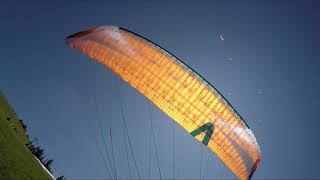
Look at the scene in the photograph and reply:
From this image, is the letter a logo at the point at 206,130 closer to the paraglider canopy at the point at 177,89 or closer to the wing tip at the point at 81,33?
the paraglider canopy at the point at 177,89

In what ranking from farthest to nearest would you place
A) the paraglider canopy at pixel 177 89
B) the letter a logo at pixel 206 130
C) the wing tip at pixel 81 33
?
the letter a logo at pixel 206 130
the paraglider canopy at pixel 177 89
the wing tip at pixel 81 33

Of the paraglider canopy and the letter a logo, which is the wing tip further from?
the letter a logo

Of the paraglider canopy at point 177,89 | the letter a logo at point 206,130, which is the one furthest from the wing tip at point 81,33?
the letter a logo at point 206,130

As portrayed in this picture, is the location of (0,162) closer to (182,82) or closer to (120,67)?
(120,67)

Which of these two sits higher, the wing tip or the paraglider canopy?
the wing tip

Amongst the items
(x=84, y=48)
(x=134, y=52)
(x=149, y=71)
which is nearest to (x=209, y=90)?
(x=149, y=71)

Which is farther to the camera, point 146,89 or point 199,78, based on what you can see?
point 146,89

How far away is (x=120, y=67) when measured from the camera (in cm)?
1708

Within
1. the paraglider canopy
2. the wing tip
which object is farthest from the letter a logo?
the wing tip

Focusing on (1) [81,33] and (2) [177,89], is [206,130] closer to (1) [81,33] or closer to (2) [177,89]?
(2) [177,89]

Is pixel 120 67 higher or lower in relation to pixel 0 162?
higher

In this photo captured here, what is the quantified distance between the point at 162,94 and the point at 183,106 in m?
1.39

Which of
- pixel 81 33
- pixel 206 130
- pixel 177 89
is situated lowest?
pixel 206 130

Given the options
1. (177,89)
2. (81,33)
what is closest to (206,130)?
(177,89)
